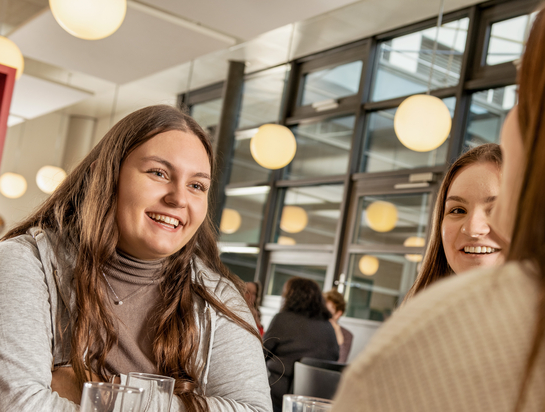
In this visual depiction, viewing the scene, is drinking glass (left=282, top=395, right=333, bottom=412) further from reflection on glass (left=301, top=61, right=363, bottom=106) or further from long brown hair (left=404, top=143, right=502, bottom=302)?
reflection on glass (left=301, top=61, right=363, bottom=106)

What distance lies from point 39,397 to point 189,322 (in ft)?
1.31

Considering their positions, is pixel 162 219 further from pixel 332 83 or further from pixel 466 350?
pixel 332 83

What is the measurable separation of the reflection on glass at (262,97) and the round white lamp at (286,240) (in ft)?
4.95

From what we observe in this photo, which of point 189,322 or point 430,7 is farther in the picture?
point 430,7

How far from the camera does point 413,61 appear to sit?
5.86m

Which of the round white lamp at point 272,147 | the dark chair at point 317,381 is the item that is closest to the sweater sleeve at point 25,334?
the dark chair at point 317,381

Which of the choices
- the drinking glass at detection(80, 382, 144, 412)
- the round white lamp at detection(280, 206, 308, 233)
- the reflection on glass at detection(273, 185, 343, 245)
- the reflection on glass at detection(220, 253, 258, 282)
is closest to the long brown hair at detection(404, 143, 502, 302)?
the drinking glass at detection(80, 382, 144, 412)

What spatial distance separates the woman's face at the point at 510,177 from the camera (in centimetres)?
45

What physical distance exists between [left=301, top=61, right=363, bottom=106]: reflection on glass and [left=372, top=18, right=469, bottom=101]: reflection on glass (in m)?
0.31

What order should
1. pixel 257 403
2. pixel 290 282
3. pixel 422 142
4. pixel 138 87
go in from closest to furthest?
pixel 257 403
pixel 422 142
pixel 290 282
pixel 138 87

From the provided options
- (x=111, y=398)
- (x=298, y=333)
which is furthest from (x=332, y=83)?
(x=111, y=398)

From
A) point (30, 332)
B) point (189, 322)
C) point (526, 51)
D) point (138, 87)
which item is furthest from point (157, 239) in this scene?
point (138, 87)

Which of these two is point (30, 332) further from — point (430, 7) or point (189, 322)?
point (430, 7)

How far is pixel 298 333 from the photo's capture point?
163 inches
